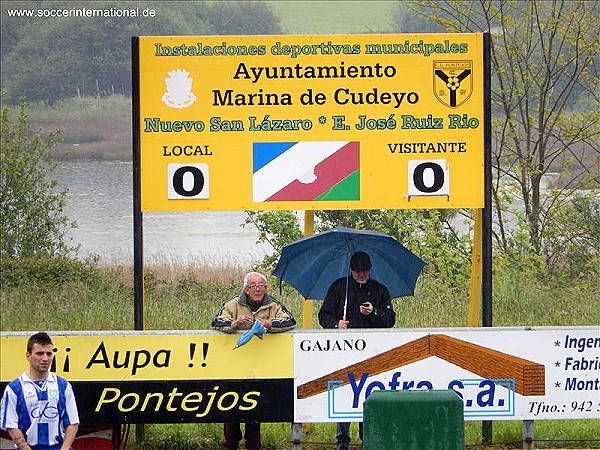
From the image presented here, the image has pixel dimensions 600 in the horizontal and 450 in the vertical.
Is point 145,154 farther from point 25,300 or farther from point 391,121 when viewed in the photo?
point 25,300

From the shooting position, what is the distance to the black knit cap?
9766 mm

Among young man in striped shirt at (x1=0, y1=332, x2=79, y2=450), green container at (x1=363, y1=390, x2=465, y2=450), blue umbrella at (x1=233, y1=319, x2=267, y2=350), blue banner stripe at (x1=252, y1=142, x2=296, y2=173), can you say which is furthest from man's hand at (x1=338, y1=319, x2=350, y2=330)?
young man in striped shirt at (x1=0, y1=332, x2=79, y2=450)

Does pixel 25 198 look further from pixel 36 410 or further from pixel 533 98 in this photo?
pixel 36 410

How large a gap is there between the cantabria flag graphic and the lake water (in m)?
13.6

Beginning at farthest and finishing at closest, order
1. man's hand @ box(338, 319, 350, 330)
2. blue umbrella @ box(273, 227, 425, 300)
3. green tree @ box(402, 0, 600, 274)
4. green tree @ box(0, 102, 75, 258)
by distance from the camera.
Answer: green tree @ box(0, 102, 75, 258) < green tree @ box(402, 0, 600, 274) < blue umbrella @ box(273, 227, 425, 300) < man's hand @ box(338, 319, 350, 330)

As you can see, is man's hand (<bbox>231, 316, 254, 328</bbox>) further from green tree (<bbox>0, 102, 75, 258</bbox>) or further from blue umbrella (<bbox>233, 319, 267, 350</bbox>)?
green tree (<bbox>0, 102, 75, 258</bbox>)

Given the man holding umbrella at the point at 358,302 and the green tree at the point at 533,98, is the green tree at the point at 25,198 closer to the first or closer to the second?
the green tree at the point at 533,98

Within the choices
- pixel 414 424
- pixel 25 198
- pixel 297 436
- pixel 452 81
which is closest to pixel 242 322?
pixel 297 436

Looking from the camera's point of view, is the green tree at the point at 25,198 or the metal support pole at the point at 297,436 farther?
the green tree at the point at 25,198

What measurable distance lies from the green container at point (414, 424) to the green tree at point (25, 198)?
44.4 ft

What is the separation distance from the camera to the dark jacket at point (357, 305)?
9.71 m

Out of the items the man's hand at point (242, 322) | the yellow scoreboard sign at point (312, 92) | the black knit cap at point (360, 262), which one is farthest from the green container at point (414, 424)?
the yellow scoreboard sign at point (312, 92)

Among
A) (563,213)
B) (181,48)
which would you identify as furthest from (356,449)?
(563,213)

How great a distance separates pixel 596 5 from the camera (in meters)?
19.5
